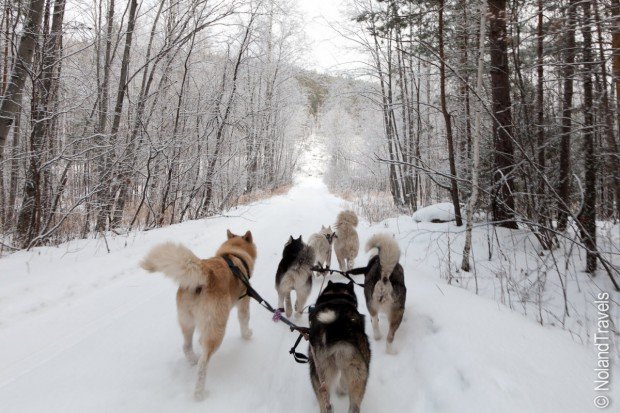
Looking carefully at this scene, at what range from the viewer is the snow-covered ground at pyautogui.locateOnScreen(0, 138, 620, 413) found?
2201 millimetres

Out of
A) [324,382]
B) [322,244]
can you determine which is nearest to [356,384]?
[324,382]

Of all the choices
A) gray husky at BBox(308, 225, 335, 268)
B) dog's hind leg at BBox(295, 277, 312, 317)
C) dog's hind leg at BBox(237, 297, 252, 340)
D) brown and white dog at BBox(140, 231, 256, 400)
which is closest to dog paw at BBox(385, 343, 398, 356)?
dog's hind leg at BBox(295, 277, 312, 317)

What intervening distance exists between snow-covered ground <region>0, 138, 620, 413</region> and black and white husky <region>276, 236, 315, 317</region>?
0.88ft

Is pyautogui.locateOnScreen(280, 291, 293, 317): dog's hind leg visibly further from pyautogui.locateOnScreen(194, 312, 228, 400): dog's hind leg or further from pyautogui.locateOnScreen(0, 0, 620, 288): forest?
pyautogui.locateOnScreen(0, 0, 620, 288): forest

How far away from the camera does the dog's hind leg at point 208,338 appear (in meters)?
2.40

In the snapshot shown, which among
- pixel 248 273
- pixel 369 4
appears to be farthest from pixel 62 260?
pixel 369 4

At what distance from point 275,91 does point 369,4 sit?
10.8 meters

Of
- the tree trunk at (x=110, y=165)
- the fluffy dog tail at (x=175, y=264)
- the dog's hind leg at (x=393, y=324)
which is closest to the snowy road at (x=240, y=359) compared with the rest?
the dog's hind leg at (x=393, y=324)

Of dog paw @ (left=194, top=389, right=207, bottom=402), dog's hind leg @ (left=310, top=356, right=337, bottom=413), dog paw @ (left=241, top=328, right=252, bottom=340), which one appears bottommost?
dog paw @ (left=194, top=389, right=207, bottom=402)

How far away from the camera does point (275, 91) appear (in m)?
21.6

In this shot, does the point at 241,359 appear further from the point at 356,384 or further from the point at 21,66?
the point at 21,66

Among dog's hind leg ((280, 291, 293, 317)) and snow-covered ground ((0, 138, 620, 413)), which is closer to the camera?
snow-covered ground ((0, 138, 620, 413))

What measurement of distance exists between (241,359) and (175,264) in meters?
1.35

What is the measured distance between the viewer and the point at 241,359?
2955 mm
